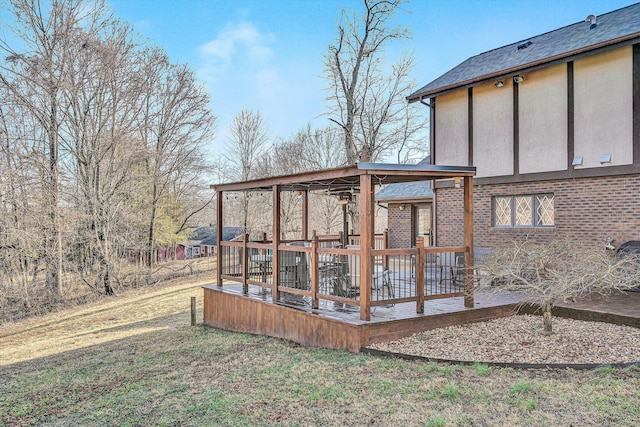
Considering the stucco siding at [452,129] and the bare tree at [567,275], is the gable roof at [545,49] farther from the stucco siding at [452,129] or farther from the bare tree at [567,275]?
the bare tree at [567,275]

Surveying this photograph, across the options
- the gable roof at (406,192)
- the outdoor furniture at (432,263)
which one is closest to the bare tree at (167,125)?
the gable roof at (406,192)

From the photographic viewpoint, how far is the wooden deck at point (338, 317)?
5.98 meters

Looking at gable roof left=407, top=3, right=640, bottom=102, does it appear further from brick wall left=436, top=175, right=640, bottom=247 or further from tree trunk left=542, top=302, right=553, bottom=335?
tree trunk left=542, top=302, right=553, bottom=335

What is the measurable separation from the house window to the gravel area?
11.6ft

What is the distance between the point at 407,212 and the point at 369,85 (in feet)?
22.5

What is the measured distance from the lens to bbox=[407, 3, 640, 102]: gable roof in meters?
8.57

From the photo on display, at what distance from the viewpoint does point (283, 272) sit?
8.12 metres

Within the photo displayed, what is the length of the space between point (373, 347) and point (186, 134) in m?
20.0

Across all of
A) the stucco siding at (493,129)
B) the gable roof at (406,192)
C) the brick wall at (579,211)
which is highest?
the stucco siding at (493,129)

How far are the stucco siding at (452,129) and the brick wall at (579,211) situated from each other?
1000mm

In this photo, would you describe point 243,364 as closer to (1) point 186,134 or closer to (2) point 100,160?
(2) point 100,160

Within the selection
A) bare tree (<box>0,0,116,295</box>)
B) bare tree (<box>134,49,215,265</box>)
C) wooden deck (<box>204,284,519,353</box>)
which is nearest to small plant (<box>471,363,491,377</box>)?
wooden deck (<box>204,284,519,353</box>)

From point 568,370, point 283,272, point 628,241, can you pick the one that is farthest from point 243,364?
point 628,241

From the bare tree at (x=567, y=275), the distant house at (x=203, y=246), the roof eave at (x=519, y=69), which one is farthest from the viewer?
the distant house at (x=203, y=246)
